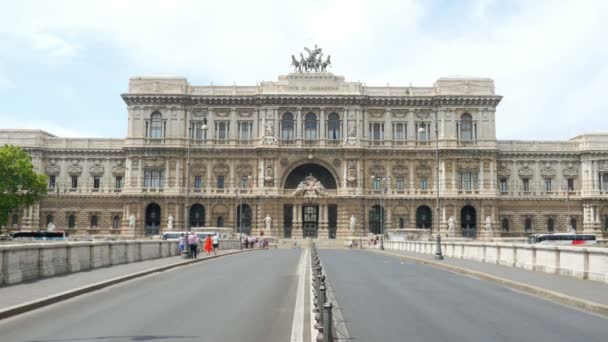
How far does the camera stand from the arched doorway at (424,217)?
9156 cm

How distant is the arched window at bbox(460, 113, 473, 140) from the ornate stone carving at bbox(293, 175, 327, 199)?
809 inches

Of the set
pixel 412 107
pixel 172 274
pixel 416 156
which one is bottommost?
pixel 172 274

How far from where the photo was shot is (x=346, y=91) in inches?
3656

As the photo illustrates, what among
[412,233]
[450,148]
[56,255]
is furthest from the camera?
[450,148]

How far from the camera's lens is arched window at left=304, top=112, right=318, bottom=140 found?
9298 centimetres

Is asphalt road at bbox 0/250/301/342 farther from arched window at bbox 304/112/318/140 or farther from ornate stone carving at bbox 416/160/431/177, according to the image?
ornate stone carving at bbox 416/160/431/177

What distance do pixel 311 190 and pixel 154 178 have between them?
2144 cm

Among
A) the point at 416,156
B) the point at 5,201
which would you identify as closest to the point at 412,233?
the point at 416,156

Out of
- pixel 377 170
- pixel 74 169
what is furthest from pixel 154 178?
pixel 377 170

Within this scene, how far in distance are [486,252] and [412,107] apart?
2191 inches

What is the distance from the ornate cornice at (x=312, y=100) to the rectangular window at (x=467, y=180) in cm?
959

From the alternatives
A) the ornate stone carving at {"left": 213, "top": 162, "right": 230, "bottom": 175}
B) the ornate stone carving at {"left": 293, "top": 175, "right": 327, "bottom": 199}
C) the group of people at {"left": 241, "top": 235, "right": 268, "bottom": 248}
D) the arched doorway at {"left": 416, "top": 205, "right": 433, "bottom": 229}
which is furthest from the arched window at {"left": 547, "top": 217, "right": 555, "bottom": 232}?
the ornate stone carving at {"left": 213, "top": 162, "right": 230, "bottom": 175}

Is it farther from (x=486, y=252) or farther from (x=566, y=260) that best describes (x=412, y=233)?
(x=566, y=260)

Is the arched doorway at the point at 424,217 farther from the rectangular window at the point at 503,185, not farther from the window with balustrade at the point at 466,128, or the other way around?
the rectangular window at the point at 503,185
